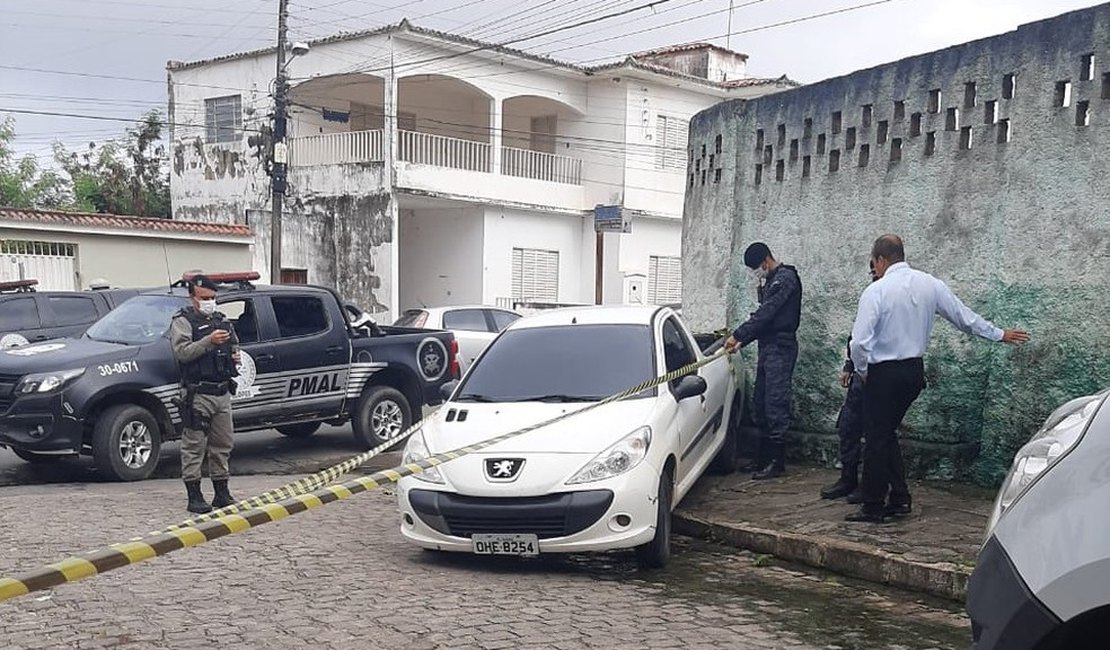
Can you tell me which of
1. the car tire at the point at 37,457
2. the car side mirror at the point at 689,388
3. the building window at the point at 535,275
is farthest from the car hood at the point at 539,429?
the building window at the point at 535,275

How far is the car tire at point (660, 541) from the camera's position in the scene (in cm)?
618

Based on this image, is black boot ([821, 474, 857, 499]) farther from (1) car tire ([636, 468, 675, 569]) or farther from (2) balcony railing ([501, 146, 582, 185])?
(2) balcony railing ([501, 146, 582, 185])

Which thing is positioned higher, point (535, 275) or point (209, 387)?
point (535, 275)

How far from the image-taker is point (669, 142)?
29.9m

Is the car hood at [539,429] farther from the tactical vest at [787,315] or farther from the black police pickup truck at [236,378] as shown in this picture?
the black police pickup truck at [236,378]

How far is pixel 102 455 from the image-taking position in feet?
29.6

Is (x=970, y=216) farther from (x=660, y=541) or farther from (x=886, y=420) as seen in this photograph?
(x=660, y=541)

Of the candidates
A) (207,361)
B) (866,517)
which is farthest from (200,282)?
(866,517)

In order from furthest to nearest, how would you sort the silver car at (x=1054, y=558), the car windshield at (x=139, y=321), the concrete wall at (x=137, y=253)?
1. the concrete wall at (x=137, y=253)
2. the car windshield at (x=139, y=321)
3. the silver car at (x=1054, y=558)

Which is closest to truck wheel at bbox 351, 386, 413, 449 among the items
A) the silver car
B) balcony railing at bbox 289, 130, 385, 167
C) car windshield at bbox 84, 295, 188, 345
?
car windshield at bbox 84, 295, 188, 345

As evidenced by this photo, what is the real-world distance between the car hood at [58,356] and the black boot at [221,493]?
201cm

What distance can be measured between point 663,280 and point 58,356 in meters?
22.7

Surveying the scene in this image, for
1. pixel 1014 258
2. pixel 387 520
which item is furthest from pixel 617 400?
pixel 1014 258

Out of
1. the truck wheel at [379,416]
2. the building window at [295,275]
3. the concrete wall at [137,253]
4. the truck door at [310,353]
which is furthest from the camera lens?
the building window at [295,275]
